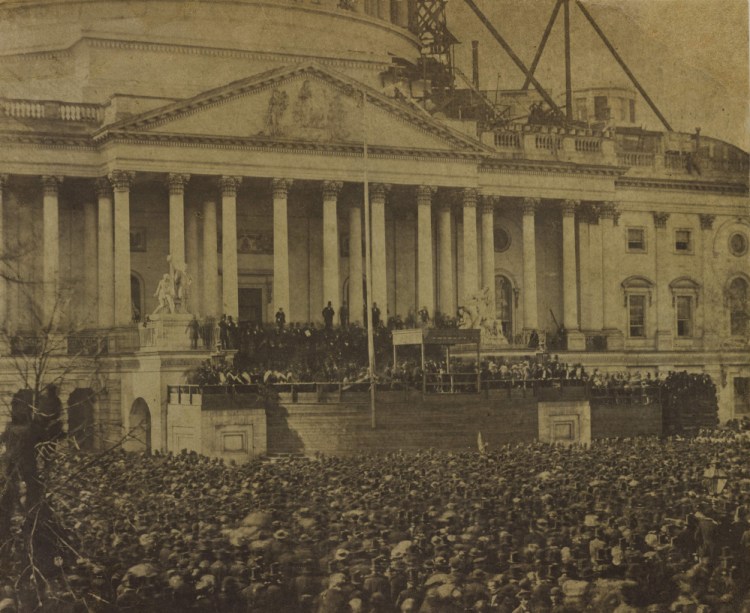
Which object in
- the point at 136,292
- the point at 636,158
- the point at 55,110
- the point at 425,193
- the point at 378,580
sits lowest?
the point at 378,580

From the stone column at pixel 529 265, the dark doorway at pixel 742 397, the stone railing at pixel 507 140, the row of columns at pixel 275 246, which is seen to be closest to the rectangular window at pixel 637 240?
the stone column at pixel 529 265

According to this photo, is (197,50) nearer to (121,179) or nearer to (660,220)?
(121,179)

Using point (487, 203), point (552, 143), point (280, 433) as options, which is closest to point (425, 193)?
point (487, 203)

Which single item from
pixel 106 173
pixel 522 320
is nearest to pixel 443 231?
pixel 522 320

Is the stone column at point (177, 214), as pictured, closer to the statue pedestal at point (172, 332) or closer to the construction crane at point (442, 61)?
the statue pedestal at point (172, 332)

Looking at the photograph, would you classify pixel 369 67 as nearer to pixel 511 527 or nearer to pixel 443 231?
pixel 443 231

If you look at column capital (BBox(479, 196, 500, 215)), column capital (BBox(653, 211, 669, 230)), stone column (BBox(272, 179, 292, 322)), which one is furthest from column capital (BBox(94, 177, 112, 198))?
column capital (BBox(653, 211, 669, 230))
